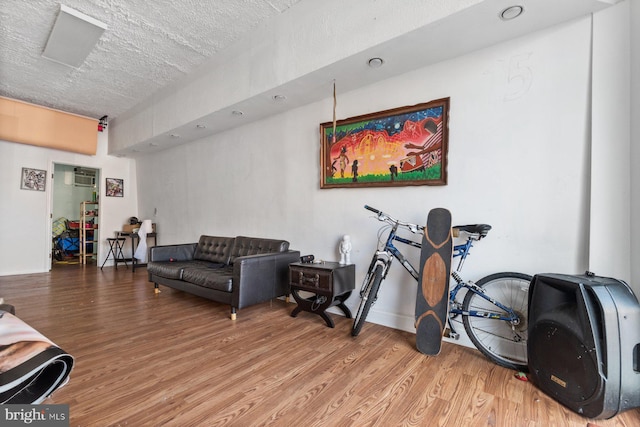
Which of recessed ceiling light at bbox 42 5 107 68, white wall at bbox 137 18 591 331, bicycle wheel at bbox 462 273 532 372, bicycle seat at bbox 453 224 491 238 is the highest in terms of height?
recessed ceiling light at bbox 42 5 107 68

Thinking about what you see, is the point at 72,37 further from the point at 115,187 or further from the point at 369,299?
the point at 369,299

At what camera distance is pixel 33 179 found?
5.50 metres

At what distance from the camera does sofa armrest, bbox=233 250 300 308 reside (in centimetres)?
297

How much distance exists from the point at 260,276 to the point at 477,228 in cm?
222

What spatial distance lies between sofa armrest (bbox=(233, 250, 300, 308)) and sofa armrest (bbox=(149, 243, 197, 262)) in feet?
6.20

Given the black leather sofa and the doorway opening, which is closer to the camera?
the black leather sofa

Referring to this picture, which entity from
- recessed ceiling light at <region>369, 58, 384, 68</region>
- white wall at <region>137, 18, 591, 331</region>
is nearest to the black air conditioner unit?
white wall at <region>137, 18, 591, 331</region>

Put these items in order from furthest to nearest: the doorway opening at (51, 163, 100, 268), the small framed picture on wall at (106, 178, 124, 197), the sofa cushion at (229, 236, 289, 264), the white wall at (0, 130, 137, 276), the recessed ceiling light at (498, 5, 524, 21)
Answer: the doorway opening at (51, 163, 100, 268) < the small framed picture on wall at (106, 178, 124, 197) < the white wall at (0, 130, 137, 276) < the sofa cushion at (229, 236, 289, 264) < the recessed ceiling light at (498, 5, 524, 21)

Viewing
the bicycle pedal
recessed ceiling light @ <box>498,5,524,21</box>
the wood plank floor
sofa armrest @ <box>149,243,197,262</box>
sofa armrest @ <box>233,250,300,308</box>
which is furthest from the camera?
sofa armrest @ <box>149,243,197,262</box>

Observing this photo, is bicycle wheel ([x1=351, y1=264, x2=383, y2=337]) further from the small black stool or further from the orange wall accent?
the orange wall accent

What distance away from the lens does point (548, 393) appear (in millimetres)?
1751

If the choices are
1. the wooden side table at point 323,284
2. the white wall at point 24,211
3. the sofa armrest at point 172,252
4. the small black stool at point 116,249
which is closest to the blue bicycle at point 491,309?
the wooden side table at point 323,284

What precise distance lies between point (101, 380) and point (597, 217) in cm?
353

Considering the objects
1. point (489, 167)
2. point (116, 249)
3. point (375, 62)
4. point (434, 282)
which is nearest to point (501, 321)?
point (434, 282)
